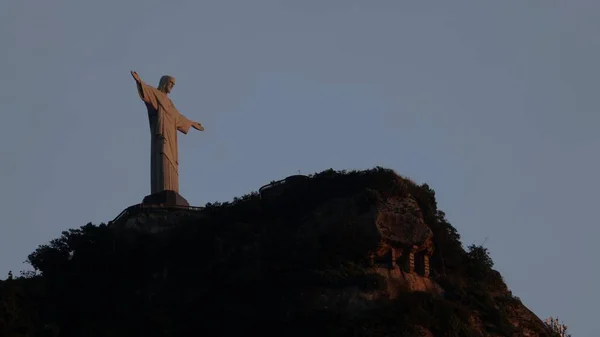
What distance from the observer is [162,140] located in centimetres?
5338

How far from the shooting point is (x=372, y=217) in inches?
1839

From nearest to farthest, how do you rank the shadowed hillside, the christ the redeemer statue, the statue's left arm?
the shadowed hillside < the christ the redeemer statue < the statue's left arm

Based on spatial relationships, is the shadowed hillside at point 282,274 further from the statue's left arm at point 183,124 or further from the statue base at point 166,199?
the statue's left arm at point 183,124

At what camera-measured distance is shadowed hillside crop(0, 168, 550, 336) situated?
44.8 metres

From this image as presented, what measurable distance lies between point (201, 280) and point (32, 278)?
21.0ft

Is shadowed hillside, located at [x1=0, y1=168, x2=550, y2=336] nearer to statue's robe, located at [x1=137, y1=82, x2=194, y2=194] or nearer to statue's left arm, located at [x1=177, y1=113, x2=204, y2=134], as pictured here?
statue's robe, located at [x1=137, y1=82, x2=194, y2=194]

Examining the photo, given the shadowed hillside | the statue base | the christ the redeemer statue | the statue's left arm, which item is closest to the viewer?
the shadowed hillside

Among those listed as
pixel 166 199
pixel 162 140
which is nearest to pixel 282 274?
pixel 166 199

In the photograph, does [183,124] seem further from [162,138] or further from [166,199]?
[166,199]

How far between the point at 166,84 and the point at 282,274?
13040mm

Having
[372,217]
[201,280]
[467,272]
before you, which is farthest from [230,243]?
[467,272]

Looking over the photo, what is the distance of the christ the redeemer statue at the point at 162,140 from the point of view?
52.4 metres

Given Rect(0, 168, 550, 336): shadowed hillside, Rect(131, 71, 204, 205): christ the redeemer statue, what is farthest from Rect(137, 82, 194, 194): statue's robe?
Rect(0, 168, 550, 336): shadowed hillside

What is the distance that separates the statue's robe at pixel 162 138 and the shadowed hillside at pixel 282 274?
2.57 meters
